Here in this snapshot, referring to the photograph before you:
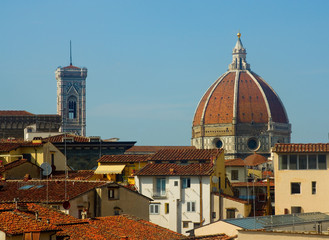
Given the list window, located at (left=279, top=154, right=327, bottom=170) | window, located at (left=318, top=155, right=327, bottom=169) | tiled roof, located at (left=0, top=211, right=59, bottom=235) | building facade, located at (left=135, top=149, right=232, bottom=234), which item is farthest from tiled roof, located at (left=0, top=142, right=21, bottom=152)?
tiled roof, located at (left=0, top=211, right=59, bottom=235)

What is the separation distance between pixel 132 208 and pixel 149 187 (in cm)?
1454

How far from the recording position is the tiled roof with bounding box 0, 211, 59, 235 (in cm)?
2509

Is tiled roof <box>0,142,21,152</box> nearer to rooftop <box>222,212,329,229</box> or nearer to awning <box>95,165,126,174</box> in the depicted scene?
awning <box>95,165,126,174</box>

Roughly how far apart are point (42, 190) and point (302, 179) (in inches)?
551

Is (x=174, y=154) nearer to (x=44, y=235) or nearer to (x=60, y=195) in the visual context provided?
(x=60, y=195)

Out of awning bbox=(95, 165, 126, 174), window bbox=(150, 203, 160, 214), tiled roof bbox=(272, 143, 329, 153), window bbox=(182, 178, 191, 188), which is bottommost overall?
window bbox=(150, 203, 160, 214)

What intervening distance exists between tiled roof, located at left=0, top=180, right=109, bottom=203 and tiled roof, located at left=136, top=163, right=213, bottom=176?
12.8 m

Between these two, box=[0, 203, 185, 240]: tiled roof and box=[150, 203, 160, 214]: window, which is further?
box=[150, 203, 160, 214]: window

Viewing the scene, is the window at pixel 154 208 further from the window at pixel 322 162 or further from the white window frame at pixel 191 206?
the window at pixel 322 162

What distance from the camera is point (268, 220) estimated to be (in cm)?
Answer: 3253

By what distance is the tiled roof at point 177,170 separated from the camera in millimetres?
57562

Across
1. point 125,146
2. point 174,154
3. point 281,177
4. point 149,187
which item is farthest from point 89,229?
point 125,146

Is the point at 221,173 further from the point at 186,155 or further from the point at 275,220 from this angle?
the point at 275,220

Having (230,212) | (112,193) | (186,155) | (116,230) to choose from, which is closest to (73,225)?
(116,230)
